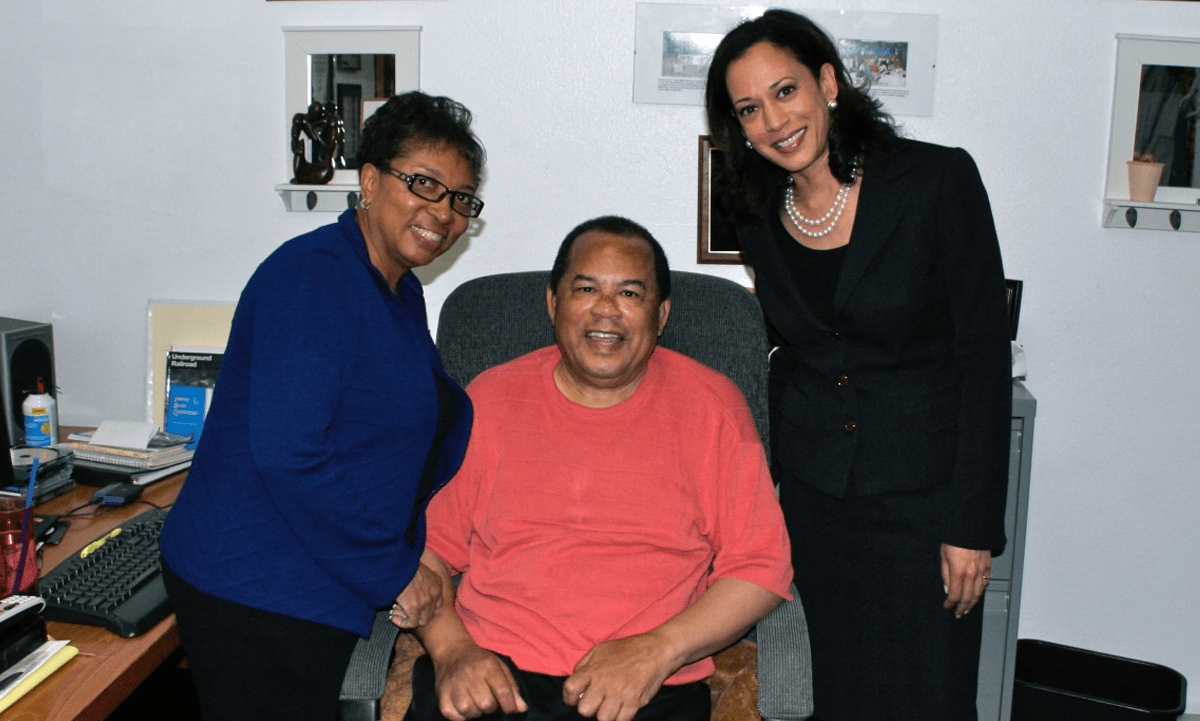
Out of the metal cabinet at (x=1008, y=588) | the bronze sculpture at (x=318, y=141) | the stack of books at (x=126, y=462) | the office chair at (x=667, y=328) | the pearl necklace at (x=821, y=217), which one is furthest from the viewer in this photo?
the bronze sculpture at (x=318, y=141)

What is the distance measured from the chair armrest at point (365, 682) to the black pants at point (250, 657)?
60 mm

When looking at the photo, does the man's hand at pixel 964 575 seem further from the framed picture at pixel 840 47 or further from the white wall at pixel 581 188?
the framed picture at pixel 840 47

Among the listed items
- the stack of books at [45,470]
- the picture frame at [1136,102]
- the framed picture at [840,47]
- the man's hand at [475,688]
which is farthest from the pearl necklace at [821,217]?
the stack of books at [45,470]

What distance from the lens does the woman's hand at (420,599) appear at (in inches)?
58.7

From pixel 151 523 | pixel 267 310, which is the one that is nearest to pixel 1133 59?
pixel 267 310

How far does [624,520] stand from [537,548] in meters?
0.16

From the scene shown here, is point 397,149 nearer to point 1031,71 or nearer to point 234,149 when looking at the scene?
point 234,149

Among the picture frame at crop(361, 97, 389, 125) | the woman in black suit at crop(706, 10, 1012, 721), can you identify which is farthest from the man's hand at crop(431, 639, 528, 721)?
the picture frame at crop(361, 97, 389, 125)

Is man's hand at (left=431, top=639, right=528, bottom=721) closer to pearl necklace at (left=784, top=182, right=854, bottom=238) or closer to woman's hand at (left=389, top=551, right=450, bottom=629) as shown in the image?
woman's hand at (left=389, top=551, right=450, bottom=629)

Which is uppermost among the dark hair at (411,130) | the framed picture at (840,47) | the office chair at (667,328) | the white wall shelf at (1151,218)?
the framed picture at (840,47)

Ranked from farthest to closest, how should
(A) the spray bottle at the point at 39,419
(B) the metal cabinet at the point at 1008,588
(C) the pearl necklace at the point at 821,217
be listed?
1. (A) the spray bottle at the point at 39,419
2. (B) the metal cabinet at the point at 1008,588
3. (C) the pearl necklace at the point at 821,217

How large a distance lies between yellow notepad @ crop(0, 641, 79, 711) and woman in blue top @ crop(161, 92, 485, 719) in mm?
156

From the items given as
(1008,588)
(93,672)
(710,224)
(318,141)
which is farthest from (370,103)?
(1008,588)

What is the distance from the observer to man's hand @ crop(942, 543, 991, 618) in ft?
4.98
